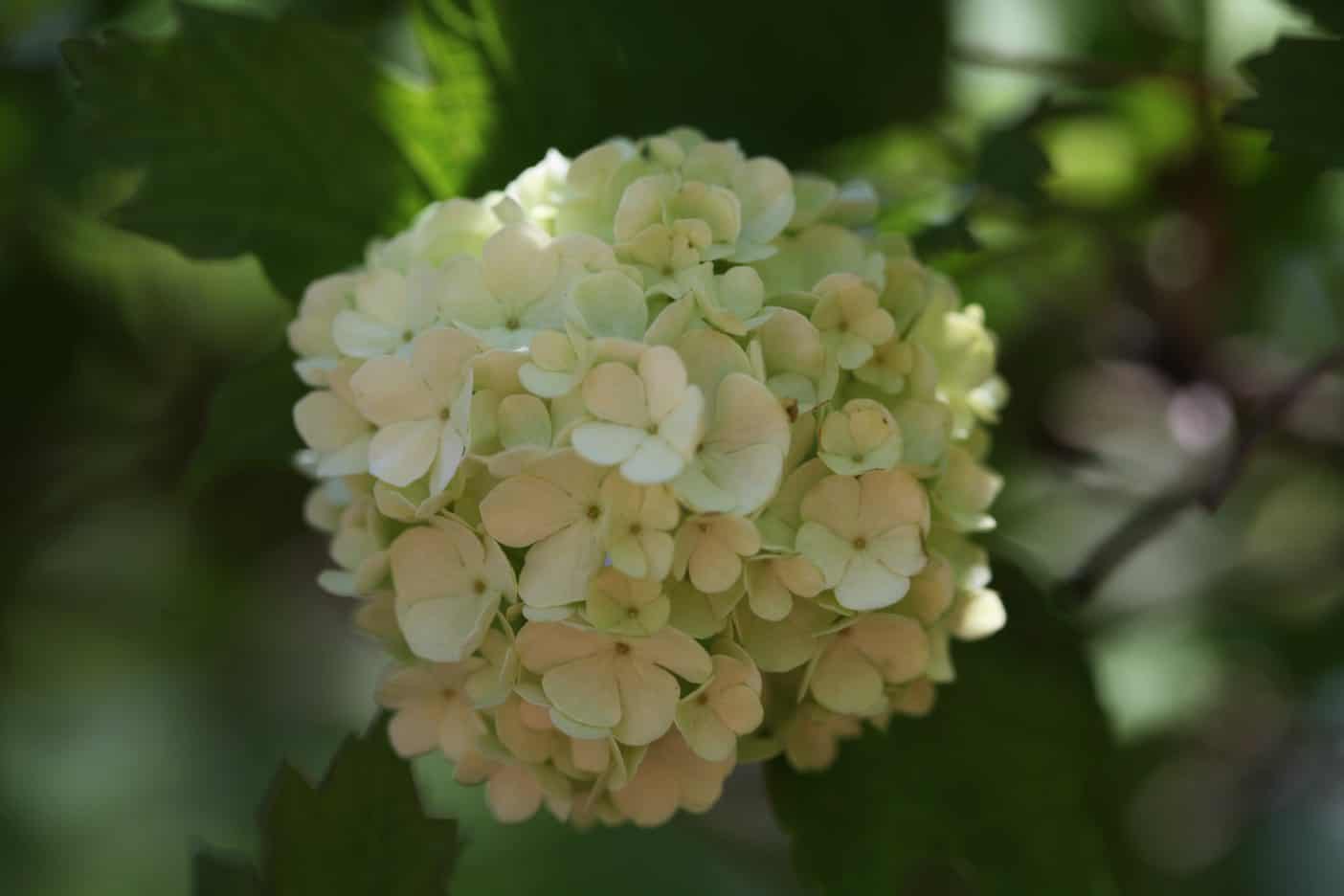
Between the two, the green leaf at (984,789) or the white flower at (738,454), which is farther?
the green leaf at (984,789)

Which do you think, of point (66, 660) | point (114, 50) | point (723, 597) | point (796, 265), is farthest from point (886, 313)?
point (66, 660)

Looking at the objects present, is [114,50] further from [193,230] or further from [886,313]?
[886,313]

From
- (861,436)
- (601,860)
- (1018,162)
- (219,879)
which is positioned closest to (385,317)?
(861,436)

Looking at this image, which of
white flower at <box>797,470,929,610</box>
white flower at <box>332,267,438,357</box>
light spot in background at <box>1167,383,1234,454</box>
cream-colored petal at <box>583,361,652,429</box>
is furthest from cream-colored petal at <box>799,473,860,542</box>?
light spot in background at <box>1167,383,1234,454</box>

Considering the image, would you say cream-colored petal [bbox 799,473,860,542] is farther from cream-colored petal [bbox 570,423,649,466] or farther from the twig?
the twig

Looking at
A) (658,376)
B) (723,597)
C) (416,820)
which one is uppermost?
(658,376)

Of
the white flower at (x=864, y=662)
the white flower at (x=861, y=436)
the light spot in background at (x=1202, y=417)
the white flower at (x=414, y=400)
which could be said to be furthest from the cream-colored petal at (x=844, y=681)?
the light spot in background at (x=1202, y=417)

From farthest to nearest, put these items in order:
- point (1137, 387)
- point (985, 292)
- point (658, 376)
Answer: point (1137, 387)
point (985, 292)
point (658, 376)

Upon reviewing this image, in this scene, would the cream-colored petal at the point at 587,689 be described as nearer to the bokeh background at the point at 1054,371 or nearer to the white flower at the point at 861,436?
the white flower at the point at 861,436

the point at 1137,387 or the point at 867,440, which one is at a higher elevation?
the point at 867,440
